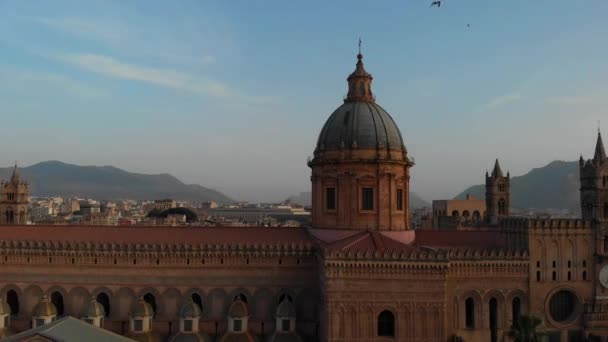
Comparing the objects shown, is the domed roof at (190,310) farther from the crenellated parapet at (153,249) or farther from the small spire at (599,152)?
the small spire at (599,152)

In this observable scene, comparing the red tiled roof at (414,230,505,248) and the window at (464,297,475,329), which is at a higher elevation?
the red tiled roof at (414,230,505,248)

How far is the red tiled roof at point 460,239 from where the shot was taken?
47156mm

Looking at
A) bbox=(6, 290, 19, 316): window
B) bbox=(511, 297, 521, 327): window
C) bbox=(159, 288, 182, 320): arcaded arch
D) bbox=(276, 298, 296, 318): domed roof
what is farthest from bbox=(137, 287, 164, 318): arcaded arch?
bbox=(511, 297, 521, 327): window

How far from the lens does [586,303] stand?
1746 inches

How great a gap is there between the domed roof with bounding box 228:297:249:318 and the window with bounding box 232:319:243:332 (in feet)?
1.25

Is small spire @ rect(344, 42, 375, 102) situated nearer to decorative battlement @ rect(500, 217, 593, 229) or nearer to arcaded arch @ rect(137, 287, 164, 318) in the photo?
decorative battlement @ rect(500, 217, 593, 229)

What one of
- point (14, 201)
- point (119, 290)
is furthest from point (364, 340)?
point (14, 201)

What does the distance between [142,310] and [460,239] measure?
26.0 meters

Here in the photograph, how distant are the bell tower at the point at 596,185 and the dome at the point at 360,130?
1544 cm

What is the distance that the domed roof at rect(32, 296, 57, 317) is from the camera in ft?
133

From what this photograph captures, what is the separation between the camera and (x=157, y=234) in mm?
46656

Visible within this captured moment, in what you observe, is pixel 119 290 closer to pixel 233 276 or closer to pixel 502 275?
pixel 233 276

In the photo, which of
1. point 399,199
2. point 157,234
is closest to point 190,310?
point 157,234

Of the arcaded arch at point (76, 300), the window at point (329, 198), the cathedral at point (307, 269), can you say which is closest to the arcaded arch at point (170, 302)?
the cathedral at point (307, 269)
